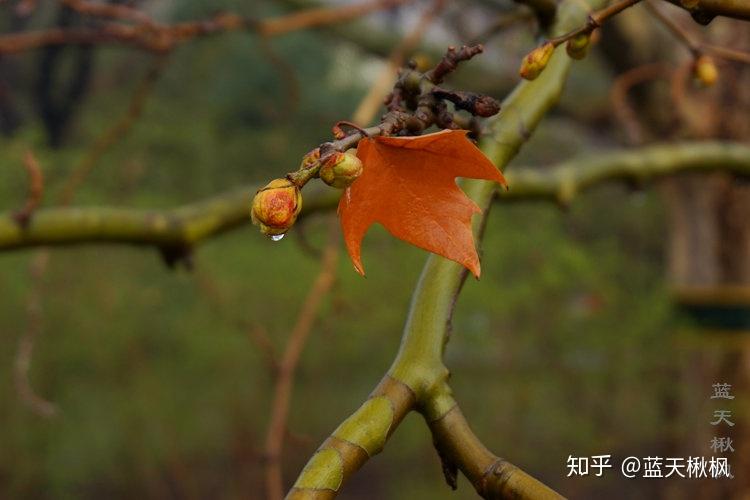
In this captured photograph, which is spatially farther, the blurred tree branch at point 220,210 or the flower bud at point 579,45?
the blurred tree branch at point 220,210

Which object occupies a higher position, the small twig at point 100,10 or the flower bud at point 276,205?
the flower bud at point 276,205

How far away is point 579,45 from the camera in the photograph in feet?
0.55

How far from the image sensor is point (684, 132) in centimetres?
106

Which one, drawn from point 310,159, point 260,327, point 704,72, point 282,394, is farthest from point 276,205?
point 260,327

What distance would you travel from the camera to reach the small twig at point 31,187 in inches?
12.8

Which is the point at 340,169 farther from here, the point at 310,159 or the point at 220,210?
the point at 220,210

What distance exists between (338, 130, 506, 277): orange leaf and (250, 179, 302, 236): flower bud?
0.4 inches

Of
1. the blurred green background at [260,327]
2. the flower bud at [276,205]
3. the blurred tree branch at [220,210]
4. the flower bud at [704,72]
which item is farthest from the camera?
the blurred green background at [260,327]

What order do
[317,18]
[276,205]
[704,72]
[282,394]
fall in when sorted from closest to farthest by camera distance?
[276,205]
[704,72]
[282,394]
[317,18]

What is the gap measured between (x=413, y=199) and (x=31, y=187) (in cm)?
25

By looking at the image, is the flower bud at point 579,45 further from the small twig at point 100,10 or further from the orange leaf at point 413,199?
the small twig at point 100,10

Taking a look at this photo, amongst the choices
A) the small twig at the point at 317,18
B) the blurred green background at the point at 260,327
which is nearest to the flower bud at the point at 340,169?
the small twig at the point at 317,18

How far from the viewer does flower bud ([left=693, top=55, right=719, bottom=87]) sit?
26cm

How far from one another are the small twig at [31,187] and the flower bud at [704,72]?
0.73 feet
